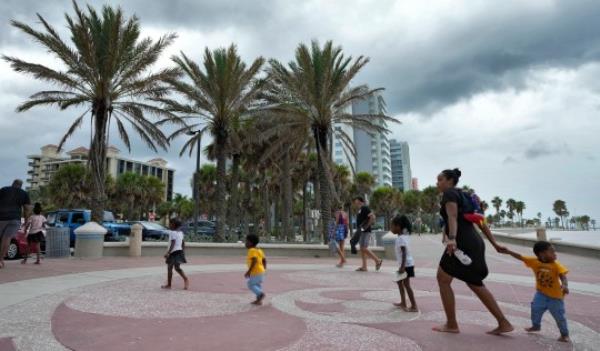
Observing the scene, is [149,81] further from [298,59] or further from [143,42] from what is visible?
[298,59]

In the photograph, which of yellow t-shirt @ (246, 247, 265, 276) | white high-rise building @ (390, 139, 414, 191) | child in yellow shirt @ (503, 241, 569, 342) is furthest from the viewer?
white high-rise building @ (390, 139, 414, 191)

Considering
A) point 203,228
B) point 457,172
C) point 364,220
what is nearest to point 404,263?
point 457,172

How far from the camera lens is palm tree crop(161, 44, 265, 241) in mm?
19062

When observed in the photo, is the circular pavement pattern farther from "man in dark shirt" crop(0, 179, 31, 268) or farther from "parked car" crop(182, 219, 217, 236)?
"parked car" crop(182, 219, 217, 236)

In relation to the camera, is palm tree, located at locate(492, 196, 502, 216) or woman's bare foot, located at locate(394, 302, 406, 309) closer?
woman's bare foot, located at locate(394, 302, 406, 309)

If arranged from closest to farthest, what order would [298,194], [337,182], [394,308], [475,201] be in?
[475,201] < [394,308] < [337,182] < [298,194]

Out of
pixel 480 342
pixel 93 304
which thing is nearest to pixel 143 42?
pixel 93 304

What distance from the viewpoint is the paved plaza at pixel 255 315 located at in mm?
3809

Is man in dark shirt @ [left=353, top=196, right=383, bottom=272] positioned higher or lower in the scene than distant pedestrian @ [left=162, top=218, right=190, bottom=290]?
higher

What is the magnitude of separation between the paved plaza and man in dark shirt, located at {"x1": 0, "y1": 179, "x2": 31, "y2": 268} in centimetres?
80

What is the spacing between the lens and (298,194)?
5034 centimetres

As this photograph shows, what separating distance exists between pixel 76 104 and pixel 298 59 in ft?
32.6

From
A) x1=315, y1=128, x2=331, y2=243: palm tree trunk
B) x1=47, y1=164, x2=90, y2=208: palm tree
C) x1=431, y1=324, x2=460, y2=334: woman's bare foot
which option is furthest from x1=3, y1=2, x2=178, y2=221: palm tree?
x1=47, y1=164, x2=90, y2=208: palm tree

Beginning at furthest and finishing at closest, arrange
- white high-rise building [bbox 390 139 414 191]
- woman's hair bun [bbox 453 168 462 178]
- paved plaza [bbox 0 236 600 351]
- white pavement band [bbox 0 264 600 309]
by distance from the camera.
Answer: white high-rise building [bbox 390 139 414 191], white pavement band [bbox 0 264 600 309], woman's hair bun [bbox 453 168 462 178], paved plaza [bbox 0 236 600 351]
